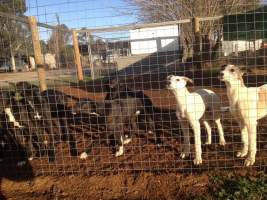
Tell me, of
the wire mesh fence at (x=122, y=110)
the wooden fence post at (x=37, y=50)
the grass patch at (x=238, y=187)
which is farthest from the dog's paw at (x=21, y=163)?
the grass patch at (x=238, y=187)

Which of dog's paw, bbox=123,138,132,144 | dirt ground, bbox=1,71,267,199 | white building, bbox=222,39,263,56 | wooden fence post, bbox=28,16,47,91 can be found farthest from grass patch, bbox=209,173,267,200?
wooden fence post, bbox=28,16,47,91

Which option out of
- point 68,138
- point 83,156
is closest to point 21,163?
point 68,138

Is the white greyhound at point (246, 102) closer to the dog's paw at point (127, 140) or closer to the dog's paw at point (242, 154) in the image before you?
the dog's paw at point (242, 154)

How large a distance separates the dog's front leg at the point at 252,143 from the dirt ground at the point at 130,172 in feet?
0.40

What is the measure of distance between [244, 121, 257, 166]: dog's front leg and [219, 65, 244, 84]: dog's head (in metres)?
0.70

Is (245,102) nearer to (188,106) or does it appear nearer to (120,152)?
(188,106)

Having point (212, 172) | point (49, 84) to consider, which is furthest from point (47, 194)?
point (49, 84)

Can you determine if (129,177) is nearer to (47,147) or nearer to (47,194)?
(47,194)

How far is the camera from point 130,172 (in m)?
4.80

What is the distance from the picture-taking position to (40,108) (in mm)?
5711

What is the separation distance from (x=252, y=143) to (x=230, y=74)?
1.09m

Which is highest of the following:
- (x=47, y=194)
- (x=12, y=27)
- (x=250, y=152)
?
(x=12, y=27)

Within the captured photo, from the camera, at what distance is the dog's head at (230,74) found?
455 cm

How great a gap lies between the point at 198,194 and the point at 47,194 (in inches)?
85.4
